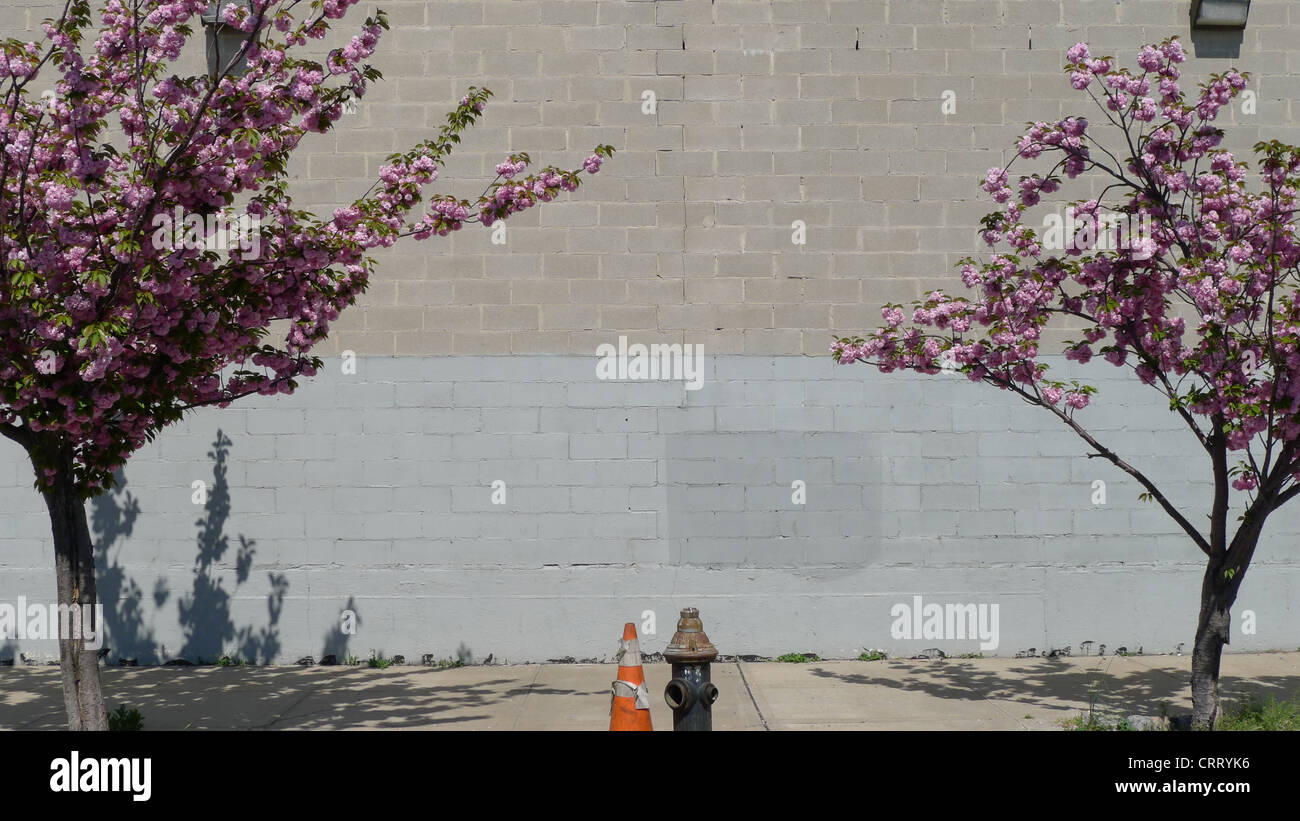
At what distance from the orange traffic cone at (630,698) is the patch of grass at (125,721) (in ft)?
11.0

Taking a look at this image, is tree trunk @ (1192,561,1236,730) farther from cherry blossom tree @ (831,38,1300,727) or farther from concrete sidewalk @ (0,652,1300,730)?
concrete sidewalk @ (0,652,1300,730)

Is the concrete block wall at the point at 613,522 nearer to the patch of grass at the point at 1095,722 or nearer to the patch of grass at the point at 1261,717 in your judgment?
the patch of grass at the point at 1095,722

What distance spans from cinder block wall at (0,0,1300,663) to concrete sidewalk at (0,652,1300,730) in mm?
400

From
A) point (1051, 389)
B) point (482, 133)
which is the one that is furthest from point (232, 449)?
point (1051, 389)

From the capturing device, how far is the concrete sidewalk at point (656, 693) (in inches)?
309

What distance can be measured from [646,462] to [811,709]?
2.84 m

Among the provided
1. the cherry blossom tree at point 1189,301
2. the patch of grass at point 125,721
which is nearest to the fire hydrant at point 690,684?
the cherry blossom tree at point 1189,301

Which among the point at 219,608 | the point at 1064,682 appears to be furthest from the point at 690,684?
the point at 219,608

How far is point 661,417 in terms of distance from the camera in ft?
33.5

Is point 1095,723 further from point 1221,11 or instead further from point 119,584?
point 119,584

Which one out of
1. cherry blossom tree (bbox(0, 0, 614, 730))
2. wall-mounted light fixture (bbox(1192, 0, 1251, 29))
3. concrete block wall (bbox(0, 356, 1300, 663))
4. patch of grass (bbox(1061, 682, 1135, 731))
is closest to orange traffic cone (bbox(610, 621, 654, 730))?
cherry blossom tree (bbox(0, 0, 614, 730))

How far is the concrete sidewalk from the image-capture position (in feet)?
25.8

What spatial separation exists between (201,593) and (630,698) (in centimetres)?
559

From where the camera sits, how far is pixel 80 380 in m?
6.33
